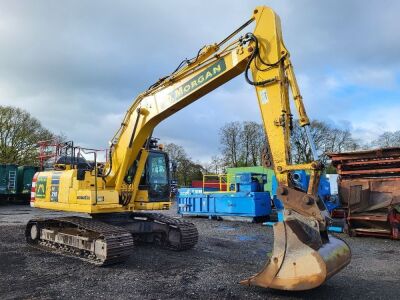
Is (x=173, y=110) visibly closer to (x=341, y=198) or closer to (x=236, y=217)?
(x=341, y=198)

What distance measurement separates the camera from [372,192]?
40.0 ft

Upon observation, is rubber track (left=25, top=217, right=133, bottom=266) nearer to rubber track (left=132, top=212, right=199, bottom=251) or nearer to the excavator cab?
the excavator cab

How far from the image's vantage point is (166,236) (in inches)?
381

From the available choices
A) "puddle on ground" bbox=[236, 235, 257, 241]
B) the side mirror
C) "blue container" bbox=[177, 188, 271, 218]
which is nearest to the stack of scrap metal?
"puddle on ground" bbox=[236, 235, 257, 241]

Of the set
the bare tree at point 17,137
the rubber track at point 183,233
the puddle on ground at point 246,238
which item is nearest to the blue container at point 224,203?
the puddle on ground at point 246,238

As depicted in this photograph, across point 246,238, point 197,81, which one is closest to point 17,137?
point 246,238

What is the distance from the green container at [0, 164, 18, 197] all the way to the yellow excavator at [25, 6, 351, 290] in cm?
1856

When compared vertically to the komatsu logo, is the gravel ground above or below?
below

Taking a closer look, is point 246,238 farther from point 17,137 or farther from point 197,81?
point 17,137

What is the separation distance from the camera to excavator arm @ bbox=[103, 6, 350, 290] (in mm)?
5355

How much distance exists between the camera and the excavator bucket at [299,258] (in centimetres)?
512

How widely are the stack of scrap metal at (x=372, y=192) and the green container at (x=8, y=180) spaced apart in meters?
22.2

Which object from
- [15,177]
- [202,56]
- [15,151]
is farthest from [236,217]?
[15,151]

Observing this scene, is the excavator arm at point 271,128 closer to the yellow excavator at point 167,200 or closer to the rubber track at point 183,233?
the yellow excavator at point 167,200
